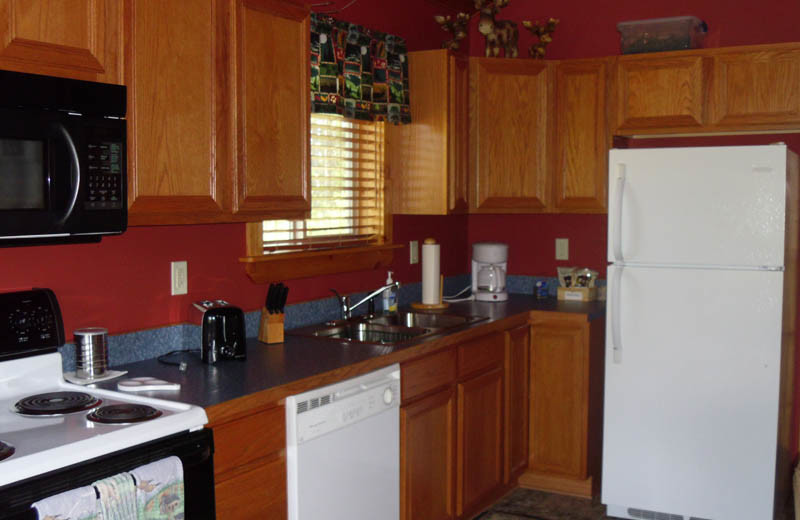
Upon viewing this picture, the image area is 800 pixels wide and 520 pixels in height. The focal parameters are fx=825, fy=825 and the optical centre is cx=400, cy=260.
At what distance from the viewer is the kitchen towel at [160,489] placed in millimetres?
1815

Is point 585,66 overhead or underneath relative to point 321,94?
overhead

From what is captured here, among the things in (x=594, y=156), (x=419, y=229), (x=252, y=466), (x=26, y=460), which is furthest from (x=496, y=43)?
(x=26, y=460)

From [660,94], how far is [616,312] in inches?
42.5

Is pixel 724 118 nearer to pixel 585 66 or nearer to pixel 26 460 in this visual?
pixel 585 66

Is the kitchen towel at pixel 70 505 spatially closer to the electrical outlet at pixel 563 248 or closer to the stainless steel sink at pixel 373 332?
the stainless steel sink at pixel 373 332

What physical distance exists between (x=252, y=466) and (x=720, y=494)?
2200 mm

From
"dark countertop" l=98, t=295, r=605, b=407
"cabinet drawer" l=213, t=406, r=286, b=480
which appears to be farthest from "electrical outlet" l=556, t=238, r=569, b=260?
"cabinet drawer" l=213, t=406, r=286, b=480

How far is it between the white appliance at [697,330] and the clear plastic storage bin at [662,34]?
0.70 metres

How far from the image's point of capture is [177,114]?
230 cm

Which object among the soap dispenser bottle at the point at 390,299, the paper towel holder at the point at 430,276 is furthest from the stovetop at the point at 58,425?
the paper towel holder at the point at 430,276

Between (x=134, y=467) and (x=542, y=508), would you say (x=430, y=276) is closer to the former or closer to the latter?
(x=542, y=508)

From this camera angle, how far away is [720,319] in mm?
3416

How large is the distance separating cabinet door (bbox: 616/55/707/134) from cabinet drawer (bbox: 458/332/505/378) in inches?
48.3

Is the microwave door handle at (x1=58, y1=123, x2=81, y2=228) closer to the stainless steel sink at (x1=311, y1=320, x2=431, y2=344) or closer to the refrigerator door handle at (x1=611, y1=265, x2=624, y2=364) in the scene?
the stainless steel sink at (x1=311, y1=320, x2=431, y2=344)
